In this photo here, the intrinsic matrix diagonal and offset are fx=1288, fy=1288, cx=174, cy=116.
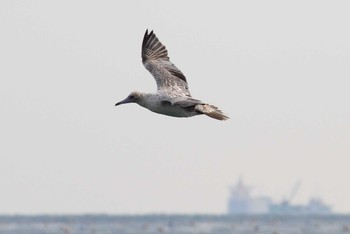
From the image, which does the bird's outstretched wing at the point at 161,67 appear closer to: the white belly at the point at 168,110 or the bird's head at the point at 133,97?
the bird's head at the point at 133,97

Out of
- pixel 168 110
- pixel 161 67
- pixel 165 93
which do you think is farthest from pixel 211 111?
pixel 161 67

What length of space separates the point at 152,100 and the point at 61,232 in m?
118

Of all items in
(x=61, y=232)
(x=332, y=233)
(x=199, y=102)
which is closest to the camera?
(x=199, y=102)

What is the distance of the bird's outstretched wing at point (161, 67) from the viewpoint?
45.9 meters

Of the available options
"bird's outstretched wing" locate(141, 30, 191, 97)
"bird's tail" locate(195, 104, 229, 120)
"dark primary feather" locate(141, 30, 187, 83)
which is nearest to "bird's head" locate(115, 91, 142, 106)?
"bird's tail" locate(195, 104, 229, 120)

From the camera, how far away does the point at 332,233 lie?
14562 cm

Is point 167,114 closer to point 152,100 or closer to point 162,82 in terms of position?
point 152,100

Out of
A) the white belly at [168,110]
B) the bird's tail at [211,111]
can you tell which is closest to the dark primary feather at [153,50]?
the bird's tail at [211,111]

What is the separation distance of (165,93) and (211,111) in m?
1.94

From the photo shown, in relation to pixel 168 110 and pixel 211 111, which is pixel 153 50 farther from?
pixel 168 110

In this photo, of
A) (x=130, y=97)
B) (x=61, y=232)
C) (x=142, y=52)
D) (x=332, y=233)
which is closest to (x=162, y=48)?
(x=142, y=52)

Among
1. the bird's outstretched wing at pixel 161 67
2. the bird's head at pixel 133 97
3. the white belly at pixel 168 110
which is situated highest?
the bird's outstretched wing at pixel 161 67

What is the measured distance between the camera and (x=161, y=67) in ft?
157

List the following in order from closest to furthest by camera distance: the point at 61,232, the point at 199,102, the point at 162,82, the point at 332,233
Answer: the point at 199,102 < the point at 162,82 < the point at 332,233 < the point at 61,232
